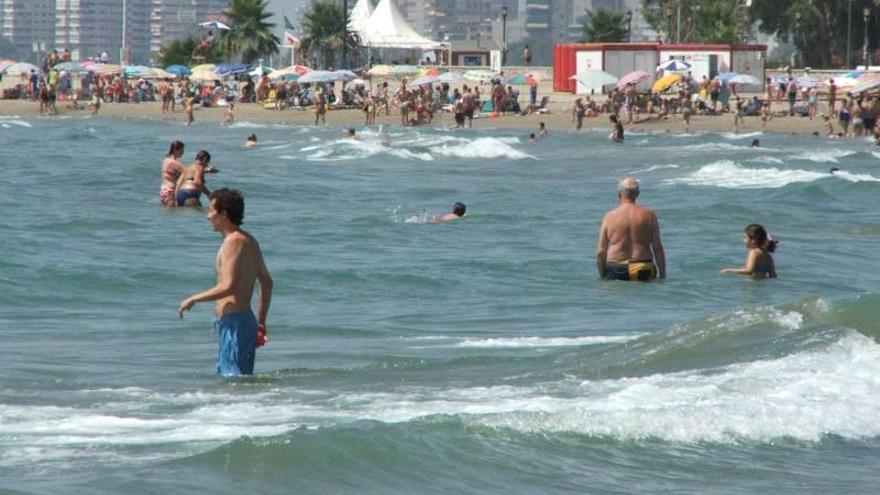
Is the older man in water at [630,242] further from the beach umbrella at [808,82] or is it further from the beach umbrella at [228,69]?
the beach umbrella at [228,69]

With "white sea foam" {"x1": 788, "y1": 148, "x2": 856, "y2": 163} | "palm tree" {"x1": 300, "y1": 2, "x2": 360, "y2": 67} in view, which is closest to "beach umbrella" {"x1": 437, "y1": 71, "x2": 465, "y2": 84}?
"palm tree" {"x1": 300, "y1": 2, "x2": 360, "y2": 67}

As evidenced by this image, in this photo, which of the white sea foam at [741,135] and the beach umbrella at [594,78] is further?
the beach umbrella at [594,78]

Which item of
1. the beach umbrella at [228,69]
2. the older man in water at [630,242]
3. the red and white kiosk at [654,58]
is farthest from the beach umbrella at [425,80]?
the older man in water at [630,242]

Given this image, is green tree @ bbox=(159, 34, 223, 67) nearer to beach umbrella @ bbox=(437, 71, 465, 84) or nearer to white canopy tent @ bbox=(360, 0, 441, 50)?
white canopy tent @ bbox=(360, 0, 441, 50)

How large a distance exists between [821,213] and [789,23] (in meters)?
42.7

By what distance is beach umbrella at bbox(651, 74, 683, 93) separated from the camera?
157 ft

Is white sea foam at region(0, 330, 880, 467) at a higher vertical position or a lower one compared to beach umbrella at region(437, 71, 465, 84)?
lower

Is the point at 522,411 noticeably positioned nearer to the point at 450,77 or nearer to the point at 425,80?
the point at 425,80

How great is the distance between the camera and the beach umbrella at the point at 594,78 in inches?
1957

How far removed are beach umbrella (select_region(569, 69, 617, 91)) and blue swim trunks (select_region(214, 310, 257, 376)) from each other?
137 feet

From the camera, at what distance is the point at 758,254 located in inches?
563

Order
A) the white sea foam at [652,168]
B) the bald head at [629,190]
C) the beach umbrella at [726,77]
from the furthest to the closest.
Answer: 1. the beach umbrella at [726,77]
2. the white sea foam at [652,168]
3. the bald head at [629,190]

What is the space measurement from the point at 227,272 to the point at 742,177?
74.4 ft

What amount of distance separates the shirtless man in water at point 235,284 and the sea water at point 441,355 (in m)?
0.27
